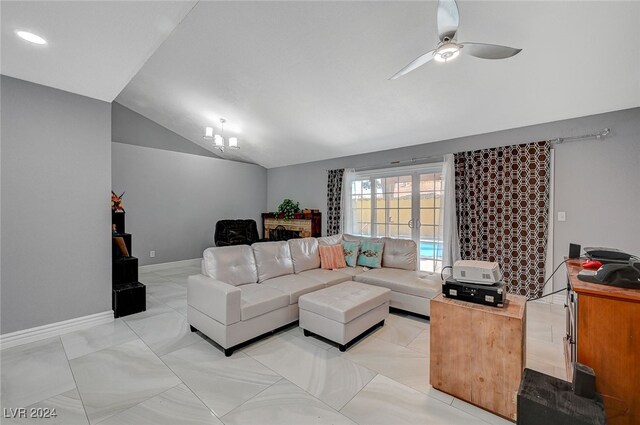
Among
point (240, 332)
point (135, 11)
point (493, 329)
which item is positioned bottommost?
point (240, 332)

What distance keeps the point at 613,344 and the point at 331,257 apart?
2.85m

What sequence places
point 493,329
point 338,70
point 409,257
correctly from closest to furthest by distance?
point 493,329 → point 338,70 → point 409,257

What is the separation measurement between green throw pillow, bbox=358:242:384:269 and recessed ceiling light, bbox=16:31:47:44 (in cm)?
382

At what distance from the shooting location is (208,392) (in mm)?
1857

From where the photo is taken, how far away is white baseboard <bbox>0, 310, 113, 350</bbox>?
246 cm

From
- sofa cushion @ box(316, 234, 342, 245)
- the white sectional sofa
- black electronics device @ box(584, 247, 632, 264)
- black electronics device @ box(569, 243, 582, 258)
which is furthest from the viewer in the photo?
sofa cushion @ box(316, 234, 342, 245)

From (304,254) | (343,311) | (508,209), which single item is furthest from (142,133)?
(508,209)

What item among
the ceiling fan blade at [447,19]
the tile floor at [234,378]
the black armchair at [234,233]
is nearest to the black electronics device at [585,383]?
the tile floor at [234,378]

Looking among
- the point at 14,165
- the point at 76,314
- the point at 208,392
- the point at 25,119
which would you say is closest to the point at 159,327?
the point at 76,314

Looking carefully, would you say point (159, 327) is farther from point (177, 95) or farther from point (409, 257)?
point (177, 95)

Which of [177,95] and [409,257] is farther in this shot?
[177,95]

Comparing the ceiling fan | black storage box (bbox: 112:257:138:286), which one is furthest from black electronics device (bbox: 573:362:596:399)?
black storage box (bbox: 112:257:138:286)

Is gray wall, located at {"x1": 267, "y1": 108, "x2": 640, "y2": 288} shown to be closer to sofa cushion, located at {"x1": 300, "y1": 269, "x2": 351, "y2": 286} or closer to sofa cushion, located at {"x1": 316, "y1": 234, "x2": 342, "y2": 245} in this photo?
sofa cushion, located at {"x1": 316, "y1": 234, "x2": 342, "y2": 245}

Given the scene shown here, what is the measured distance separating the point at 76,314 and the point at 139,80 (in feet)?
12.0
